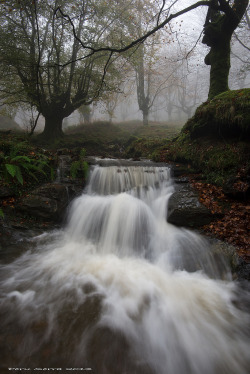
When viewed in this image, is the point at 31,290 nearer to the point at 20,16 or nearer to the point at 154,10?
the point at 20,16

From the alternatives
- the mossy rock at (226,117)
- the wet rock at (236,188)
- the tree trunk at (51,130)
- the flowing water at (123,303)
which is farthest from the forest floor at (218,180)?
the tree trunk at (51,130)

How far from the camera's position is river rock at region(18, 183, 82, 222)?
16.4 ft

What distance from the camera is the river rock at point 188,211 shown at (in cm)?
448

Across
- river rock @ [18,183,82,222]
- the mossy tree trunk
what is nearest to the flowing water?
river rock @ [18,183,82,222]

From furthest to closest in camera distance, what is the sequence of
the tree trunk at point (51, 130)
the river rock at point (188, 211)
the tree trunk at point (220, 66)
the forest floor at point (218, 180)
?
the tree trunk at point (51, 130) → the tree trunk at point (220, 66) → the river rock at point (188, 211) → the forest floor at point (218, 180)

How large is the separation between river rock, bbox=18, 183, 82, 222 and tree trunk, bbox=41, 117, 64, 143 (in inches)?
271

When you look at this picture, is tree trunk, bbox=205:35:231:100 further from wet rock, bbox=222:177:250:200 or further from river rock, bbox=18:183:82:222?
river rock, bbox=18:183:82:222

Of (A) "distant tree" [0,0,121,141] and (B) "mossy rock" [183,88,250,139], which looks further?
(A) "distant tree" [0,0,121,141]

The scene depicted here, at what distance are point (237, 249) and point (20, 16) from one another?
1386cm

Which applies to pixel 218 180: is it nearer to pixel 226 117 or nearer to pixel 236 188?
pixel 236 188

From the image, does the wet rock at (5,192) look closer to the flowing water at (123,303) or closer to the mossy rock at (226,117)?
the flowing water at (123,303)

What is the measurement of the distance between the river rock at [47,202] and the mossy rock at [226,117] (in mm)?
5293

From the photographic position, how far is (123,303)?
2.85 metres

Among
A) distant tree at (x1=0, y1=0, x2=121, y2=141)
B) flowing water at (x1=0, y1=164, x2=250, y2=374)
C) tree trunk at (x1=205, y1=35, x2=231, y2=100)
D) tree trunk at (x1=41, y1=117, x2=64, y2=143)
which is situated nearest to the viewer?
flowing water at (x1=0, y1=164, x2=250, y2=374)
